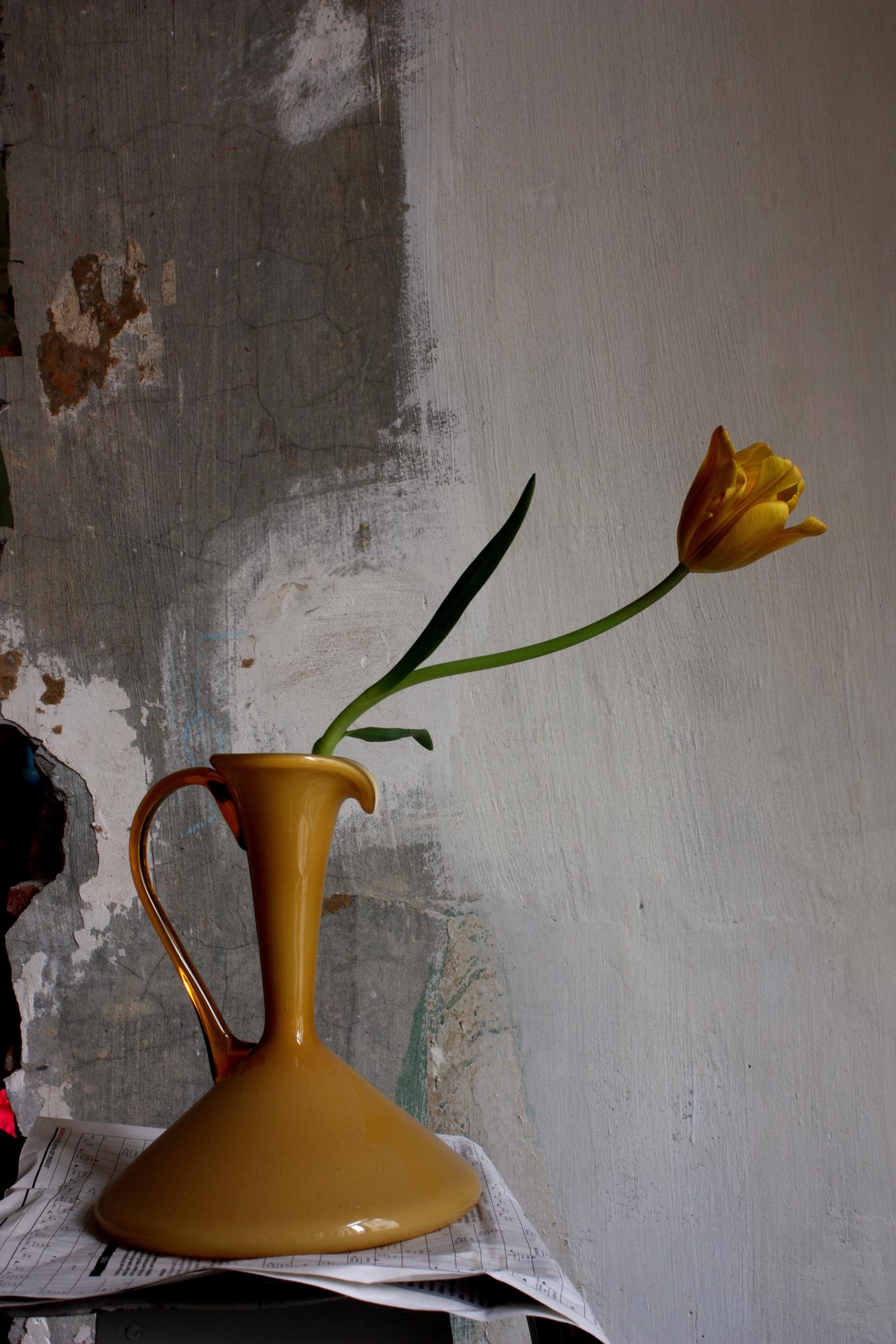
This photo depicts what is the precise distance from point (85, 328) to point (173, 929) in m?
0.75

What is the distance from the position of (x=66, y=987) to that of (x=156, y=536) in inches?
19.3

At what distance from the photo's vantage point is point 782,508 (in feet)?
1.86

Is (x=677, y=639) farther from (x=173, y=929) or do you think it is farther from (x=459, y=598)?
(x=173, y=929)

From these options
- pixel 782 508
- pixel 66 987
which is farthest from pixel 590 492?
pixel 66 987

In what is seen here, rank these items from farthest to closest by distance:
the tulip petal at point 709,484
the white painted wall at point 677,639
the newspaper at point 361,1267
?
the white painted wall at point 677,639 → the tulip petal at point 709,484 → the newspaper at point 361,1267

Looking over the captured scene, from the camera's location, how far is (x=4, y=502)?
1.02 m

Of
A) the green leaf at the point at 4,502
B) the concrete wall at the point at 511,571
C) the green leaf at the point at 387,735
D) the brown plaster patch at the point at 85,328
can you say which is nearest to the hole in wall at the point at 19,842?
the concrete wall at the point at 511,571

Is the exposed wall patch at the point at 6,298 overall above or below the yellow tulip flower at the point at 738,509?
above

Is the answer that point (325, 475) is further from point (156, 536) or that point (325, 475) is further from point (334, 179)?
point (334, 179)

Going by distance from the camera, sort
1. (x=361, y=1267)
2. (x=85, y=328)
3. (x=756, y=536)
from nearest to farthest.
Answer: (x=361, y=1267) → (x=756, y=536) → (x=85, y=328)

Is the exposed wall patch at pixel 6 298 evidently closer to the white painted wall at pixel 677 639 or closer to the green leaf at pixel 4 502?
the green leaf at pixel 4 502

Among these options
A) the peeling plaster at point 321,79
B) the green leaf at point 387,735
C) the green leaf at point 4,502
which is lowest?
the green leaf at point 387,735

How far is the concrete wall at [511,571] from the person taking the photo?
94cm

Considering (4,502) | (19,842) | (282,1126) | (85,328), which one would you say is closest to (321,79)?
(85,328)
